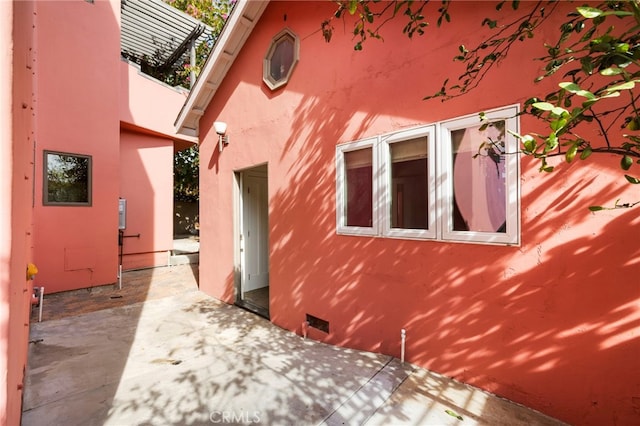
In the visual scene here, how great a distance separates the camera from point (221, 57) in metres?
5.62

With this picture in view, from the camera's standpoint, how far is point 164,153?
9836 millimetres

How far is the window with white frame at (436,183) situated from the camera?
2.67 meters

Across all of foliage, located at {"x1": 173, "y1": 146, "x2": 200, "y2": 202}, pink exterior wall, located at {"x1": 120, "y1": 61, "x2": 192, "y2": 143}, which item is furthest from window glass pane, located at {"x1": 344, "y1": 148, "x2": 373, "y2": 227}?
foliage, located at {"x1": 173, "y1": 146, "x2": 200, "y2": 202}

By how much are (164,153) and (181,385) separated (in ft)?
29.1

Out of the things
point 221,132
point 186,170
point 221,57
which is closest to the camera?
point 221,57

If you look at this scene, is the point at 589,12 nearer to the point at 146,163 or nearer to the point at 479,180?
the point at 479,180

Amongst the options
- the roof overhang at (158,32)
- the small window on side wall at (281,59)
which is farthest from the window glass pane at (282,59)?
the roof overhang at (158,32)

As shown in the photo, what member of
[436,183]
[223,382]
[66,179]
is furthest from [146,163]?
[436,183]

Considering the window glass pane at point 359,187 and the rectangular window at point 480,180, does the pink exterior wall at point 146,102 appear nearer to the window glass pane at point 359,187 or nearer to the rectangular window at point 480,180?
the window glass pane at point 359,187

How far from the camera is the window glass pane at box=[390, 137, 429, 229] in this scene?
10.6 ft

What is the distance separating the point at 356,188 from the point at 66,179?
7.07 metres

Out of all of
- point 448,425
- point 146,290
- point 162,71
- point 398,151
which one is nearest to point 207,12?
point 162,71

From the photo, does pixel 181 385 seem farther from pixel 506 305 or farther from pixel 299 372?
pixel 506 305

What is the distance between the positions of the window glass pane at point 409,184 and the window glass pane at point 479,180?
0.34 metres
